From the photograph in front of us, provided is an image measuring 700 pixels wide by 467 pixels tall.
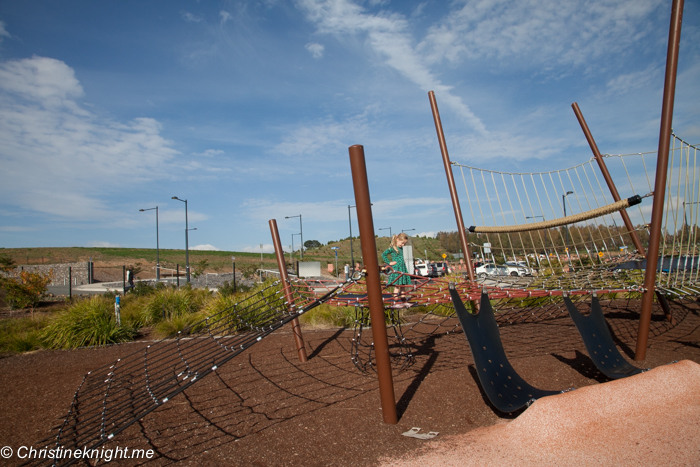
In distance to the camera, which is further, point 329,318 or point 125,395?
point 329,318

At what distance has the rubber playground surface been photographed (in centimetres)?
265

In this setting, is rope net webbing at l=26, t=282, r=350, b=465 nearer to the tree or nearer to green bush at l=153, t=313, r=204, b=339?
green bush at l=153, t=313, r=204, b=339

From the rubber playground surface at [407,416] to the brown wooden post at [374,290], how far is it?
231mm

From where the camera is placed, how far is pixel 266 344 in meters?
6.73

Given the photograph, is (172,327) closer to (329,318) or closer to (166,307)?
(166,307)

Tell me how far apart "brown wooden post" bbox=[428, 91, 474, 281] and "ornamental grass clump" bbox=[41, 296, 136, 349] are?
6.36 meters

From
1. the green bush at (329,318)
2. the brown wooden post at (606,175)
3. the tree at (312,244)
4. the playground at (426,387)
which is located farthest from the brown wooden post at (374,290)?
the tree at (312,244)

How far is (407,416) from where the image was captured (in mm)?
3379

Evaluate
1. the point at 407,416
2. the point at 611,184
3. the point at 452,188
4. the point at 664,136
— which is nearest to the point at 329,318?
the point at 452,188

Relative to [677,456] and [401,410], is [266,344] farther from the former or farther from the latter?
[677,456]

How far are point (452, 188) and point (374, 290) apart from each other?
9.88ft

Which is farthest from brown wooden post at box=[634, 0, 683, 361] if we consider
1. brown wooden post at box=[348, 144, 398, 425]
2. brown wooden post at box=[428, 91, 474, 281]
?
brown wooden post at box=[348, 144, 398, 425]

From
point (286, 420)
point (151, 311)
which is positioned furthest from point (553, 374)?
point (151, 311)

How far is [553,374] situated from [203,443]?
3477mm
